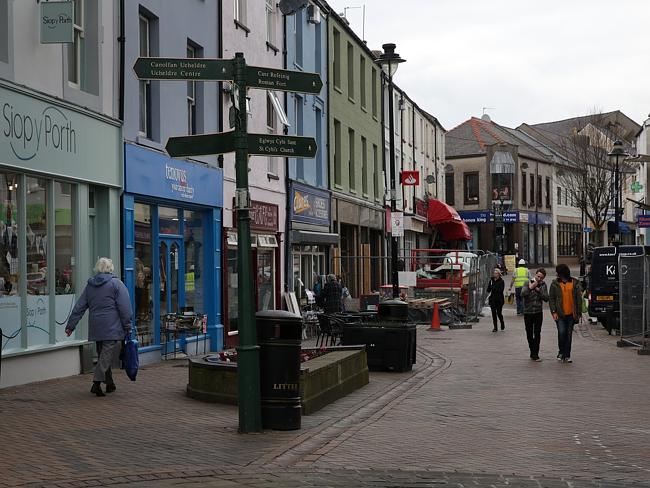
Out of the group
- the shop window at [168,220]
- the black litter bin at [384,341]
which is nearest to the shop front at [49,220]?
Result: the shop window at [168,220]

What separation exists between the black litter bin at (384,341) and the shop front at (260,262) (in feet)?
19.4

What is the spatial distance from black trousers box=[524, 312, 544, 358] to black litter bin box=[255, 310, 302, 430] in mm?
9878

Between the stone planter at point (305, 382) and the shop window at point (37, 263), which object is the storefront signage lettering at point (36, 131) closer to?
the shop window at point (37, 263)

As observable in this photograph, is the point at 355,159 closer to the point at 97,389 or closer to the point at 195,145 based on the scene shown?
the point at 97,389

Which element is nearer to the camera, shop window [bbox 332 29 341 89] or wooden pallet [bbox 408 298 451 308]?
wooden pallet [bbox 408 298 451 308]

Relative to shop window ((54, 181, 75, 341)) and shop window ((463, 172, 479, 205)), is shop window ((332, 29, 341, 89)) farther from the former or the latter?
shop window ((463, 172, 479, 205))

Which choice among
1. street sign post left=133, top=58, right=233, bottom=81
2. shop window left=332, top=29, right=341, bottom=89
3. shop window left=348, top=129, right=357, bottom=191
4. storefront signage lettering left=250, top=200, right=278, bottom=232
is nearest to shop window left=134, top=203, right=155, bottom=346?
storefront signage lettering left=250, top=200, right=278, bottom=232

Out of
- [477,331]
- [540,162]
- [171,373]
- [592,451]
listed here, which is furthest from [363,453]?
[540,162]

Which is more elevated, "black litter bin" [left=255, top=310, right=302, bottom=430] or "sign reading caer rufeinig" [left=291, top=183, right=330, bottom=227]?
"sign reading caer rufeinig" [left=291, top=183, right=330, bottom=227]

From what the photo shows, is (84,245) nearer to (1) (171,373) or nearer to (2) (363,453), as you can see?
(1) (171,373)

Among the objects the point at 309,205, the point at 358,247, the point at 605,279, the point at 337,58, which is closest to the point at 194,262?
the point at 309,205

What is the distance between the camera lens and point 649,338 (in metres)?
21.3

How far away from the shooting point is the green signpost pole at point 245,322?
9.97 m

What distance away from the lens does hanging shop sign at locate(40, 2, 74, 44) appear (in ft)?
47.1
